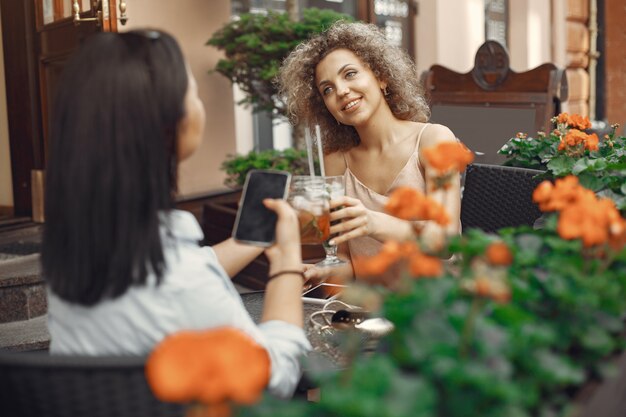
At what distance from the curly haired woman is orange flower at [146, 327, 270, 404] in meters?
1.71

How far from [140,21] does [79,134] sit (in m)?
4.42

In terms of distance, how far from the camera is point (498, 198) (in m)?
2.53

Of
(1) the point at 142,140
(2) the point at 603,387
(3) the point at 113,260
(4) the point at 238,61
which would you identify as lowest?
(2) the point at 603,387

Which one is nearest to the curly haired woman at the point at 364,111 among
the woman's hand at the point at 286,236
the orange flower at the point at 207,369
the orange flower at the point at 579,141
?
the orange flower at the point at 579,141

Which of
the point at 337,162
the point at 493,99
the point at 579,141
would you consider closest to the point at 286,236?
the point at 579,141

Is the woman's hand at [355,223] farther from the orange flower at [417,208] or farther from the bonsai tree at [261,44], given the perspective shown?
the bonsai tree at [261,44]

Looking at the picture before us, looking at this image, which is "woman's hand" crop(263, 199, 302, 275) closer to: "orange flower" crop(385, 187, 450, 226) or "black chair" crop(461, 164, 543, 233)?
"orange flower" crop(385, 187, 450, 226)

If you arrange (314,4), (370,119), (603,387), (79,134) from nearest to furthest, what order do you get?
(603,387) → (79,134) → (370,119) → (314,4)

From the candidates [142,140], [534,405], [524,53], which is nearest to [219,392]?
[534,405]

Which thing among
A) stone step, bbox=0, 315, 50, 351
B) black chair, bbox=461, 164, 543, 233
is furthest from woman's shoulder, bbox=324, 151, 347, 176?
stone step, bbox=0, 315, 50, 351

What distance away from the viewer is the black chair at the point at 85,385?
943 mm

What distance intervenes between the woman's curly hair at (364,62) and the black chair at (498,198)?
0.29 m

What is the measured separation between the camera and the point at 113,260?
1.04 metres

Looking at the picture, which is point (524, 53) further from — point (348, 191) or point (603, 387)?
point (603, 387)
